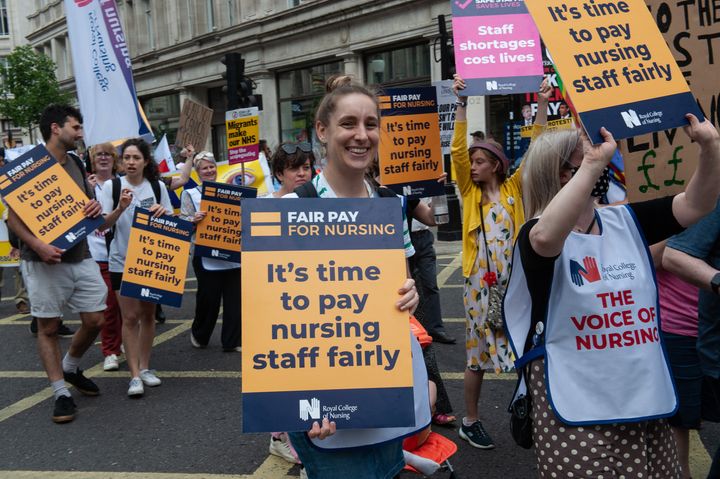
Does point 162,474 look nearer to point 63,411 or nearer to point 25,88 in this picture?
point 63,411

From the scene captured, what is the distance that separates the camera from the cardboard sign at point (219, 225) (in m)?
6.39

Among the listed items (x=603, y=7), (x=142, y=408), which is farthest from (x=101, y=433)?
(x=603, y=7)

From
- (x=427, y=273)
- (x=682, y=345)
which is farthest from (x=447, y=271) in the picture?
(x=682, y=345)

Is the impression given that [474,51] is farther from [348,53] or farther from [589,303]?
[348,53]

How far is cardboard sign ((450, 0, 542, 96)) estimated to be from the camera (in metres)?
4.66

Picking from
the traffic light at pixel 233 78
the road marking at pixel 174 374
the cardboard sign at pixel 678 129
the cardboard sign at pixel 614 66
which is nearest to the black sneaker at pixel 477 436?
the road marking at pixel 174 374

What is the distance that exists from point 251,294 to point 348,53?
20737mm

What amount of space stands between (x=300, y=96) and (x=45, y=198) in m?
20.6

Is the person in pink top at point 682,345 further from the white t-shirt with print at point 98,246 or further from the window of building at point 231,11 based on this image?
the window of building at point 231,11

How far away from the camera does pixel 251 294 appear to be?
6.63 feet

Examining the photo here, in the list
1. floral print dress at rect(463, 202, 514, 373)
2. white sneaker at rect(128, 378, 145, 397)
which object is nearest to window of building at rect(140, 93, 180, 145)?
white sneaker at rect(128, 378, 145, 397)

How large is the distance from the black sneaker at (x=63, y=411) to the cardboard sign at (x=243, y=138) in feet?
17.2

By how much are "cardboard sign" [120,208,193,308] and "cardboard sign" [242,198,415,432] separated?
11.9ft

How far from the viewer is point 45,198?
187 inches
